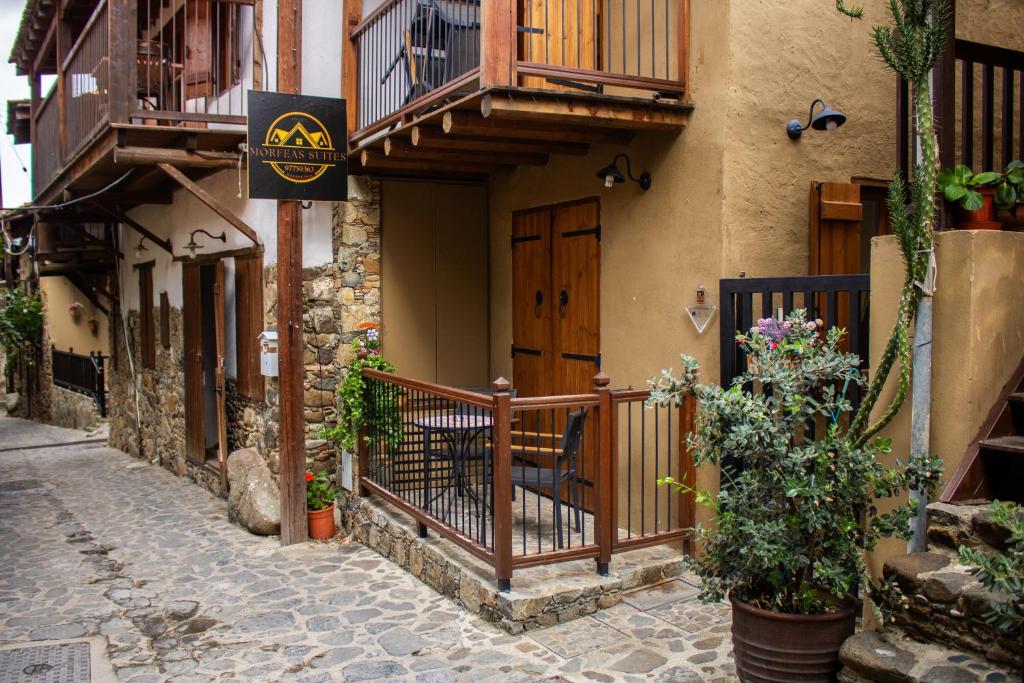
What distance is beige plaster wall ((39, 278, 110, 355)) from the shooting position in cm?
1700

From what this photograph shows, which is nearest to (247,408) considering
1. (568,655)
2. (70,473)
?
(70,473)

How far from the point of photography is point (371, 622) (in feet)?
18.4

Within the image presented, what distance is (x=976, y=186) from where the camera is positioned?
13.6 ft

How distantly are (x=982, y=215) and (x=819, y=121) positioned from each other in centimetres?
167

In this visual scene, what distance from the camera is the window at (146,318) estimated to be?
12180 mm

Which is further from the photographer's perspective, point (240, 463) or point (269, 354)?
point (240, 463)

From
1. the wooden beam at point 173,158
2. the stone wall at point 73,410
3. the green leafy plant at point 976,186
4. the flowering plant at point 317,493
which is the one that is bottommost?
the stone wall at point 73,410

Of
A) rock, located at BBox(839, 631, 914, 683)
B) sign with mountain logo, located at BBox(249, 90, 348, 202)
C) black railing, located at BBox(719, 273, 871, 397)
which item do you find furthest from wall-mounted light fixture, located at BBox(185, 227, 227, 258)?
rock, located at BBox(839, 631, 914, 683)

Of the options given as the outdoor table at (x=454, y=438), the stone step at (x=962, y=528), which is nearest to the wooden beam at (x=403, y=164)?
the outdoor table at (x=454, y=438)

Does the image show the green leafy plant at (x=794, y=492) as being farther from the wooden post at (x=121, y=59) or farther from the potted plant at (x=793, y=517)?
the wooden post at (x=121, y=59)

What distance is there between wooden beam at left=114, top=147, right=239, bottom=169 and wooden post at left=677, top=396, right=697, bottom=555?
5013mm

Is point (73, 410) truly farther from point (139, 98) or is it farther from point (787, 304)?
point (787, 304)

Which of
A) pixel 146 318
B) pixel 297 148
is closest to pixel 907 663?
pixel 297 148

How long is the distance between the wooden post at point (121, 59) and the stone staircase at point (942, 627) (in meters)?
7.01
